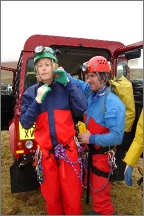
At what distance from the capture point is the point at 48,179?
8.28 ft

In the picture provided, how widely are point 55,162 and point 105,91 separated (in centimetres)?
105

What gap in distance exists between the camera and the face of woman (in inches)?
95.7

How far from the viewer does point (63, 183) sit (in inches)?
97.8

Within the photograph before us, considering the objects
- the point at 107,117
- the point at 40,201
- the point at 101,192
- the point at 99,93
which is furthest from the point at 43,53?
the point at 40,201

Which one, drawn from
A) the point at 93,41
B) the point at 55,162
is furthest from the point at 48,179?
the point at 93,41

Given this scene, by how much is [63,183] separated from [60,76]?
116 centimetres

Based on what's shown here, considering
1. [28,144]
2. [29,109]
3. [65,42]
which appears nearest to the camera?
[29,109]

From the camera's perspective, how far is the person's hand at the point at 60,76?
7.84 feet

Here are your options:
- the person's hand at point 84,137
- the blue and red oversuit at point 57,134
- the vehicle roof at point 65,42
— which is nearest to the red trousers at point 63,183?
the blue and red oversuit at point 57,134

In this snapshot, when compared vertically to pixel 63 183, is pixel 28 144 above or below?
above

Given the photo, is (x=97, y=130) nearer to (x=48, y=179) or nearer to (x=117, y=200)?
(x=48, y=179)

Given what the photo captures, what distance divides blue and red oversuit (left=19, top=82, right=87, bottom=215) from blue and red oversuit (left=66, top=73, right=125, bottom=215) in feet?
1.02

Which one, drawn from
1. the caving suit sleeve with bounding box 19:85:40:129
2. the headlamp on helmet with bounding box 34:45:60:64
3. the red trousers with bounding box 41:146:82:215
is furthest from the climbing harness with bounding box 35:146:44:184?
the headlamp on helmet with bounding box 34:45:60:64

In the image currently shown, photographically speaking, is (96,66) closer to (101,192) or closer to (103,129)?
(103,129)
